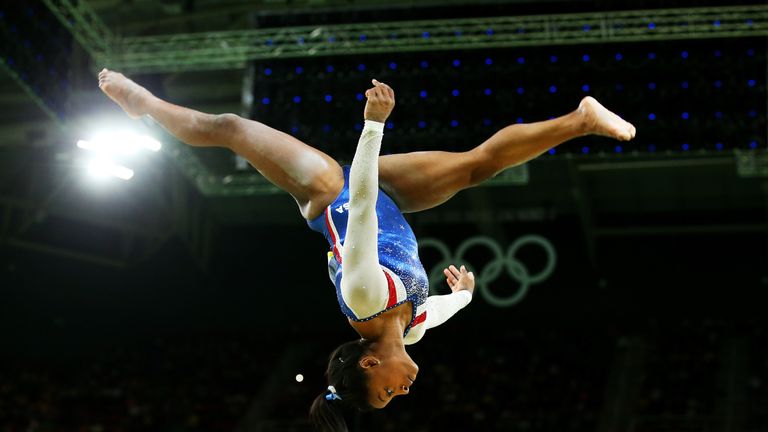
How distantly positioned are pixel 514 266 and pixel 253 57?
19.0 feet

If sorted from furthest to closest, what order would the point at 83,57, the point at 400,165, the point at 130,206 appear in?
the point at 130,206, the point at 83,57, the point at 400,165

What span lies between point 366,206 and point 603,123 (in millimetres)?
1008

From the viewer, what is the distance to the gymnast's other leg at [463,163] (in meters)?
3.91

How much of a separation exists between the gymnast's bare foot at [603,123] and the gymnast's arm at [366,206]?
2.73ft

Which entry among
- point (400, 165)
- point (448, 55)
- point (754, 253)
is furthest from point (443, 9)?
point (754, 253)

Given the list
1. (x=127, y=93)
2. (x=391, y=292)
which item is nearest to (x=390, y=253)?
(x=391, y=292)

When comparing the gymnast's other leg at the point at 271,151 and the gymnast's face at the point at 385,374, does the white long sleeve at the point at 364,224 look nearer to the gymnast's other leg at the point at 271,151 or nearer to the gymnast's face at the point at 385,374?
the gymnast's face at the point at 385,374

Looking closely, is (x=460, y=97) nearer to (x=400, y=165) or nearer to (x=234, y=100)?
(x=234, y=100)

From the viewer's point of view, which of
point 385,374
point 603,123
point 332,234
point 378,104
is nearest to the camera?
point 378,104

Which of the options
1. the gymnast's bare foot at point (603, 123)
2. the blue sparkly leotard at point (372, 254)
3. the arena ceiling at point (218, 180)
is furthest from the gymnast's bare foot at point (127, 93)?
the arena ceiling at point (218, 180)

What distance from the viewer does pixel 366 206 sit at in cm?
345

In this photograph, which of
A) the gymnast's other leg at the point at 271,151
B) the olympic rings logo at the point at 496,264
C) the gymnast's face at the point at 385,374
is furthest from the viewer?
the olympic rings logo at the point at 496,264

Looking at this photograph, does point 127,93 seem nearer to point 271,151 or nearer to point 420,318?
point 271,151

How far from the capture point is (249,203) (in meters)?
15.7
